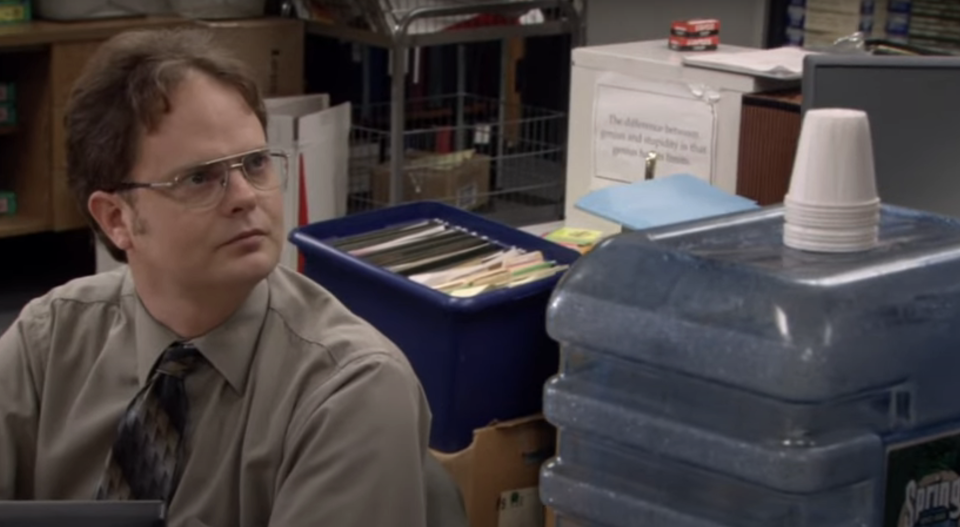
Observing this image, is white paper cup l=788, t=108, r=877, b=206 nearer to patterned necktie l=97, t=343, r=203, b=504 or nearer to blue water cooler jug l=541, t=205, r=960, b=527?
blue water cooler jug l=541, t=205, r=960, b=527

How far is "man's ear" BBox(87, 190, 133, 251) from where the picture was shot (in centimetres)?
157

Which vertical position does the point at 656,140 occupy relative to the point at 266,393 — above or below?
above

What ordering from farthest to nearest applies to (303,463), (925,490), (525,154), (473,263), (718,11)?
(525,154) → (718,11) → (473,263) → (303,463) → (925,490)

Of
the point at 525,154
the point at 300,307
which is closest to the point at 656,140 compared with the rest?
the point at 300,307

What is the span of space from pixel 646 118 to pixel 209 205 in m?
0.96

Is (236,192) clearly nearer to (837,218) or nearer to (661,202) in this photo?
(837,218)

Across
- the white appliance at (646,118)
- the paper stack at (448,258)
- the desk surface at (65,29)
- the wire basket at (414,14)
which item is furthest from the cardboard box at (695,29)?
the desk surface at (65,29)

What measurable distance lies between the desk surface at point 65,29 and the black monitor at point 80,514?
2773 mm

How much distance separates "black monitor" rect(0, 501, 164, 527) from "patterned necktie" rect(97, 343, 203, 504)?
30 centimetres

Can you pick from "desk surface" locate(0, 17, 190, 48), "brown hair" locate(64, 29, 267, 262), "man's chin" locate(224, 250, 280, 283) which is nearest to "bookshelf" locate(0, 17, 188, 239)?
"desk surface" locate(0, 17, 190, 48)

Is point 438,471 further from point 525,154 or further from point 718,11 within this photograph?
point 525,154

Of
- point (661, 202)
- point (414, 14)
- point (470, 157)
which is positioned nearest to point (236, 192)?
point (661, 202)

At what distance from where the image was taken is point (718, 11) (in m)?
3.91

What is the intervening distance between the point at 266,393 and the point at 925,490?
64 centimetres
